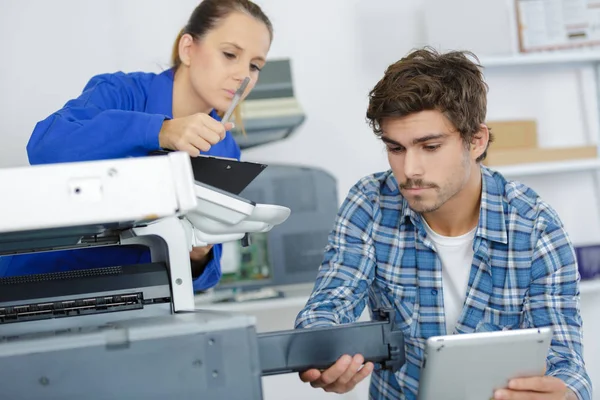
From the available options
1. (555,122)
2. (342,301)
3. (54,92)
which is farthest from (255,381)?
(555,122)

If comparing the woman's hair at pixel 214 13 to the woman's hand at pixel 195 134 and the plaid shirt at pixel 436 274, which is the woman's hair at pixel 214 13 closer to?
the plaid shirt at pixel 436 274

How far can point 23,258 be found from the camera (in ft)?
4.64

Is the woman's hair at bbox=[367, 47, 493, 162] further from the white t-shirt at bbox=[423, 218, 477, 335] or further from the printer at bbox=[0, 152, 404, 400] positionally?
the printer at bbox=[0, 152, 404, 400]

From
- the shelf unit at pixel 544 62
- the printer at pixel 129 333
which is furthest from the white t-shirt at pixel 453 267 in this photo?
the shelf unit at pixel 544 62

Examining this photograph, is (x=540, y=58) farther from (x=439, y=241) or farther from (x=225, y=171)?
(x=225, y=171)

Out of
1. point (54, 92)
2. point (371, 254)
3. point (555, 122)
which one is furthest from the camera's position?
point (555, 122)

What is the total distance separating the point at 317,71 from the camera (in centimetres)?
269

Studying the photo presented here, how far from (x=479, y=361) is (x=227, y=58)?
855 millimetres

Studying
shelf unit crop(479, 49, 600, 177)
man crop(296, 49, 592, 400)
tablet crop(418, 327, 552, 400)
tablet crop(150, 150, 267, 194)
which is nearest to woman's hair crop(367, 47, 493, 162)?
man crop(296, 49, 592, 400)

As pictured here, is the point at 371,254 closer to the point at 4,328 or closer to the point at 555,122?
the point at 4,328

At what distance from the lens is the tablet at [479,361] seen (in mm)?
1010

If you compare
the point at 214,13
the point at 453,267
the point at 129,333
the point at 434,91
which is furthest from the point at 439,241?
the point at 129,333

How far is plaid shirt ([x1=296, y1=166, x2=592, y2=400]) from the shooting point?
1399 mm

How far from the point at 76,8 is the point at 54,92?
0.99ft
